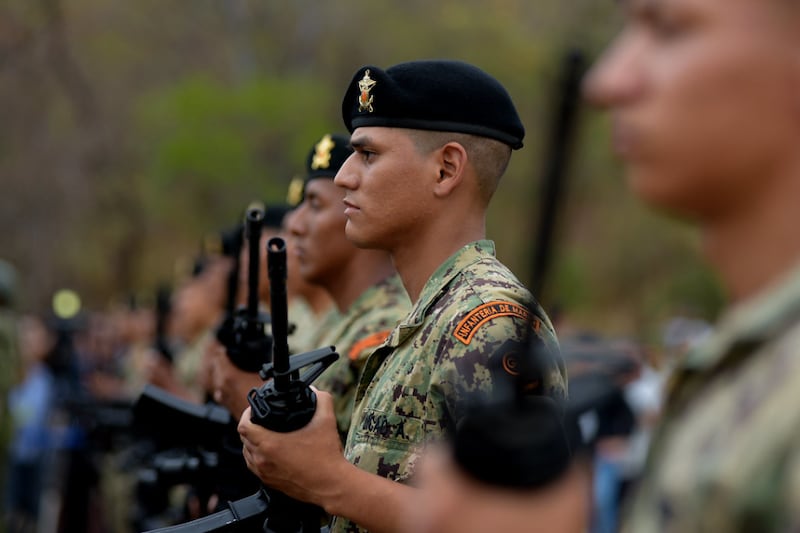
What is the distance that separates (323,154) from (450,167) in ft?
6.00

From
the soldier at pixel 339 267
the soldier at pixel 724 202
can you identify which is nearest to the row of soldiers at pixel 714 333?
the soldier at pixel 724 202

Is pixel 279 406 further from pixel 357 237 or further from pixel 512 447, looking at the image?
pixel 512 447

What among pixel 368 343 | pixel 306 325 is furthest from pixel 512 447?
pixel 306 325

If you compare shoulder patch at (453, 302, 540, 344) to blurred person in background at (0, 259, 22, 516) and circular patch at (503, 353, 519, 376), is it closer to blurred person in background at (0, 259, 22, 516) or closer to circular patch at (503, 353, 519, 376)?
circular patch at (503, 353, 519, 376)

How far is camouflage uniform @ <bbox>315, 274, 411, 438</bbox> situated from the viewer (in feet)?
13.2

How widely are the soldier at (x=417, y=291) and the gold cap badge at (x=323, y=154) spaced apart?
1356 mm

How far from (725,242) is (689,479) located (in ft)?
1.10

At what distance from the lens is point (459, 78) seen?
128 inches

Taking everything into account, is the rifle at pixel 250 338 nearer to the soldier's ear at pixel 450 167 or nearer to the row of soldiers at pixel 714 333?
the soldier's ear at pixel 450 167

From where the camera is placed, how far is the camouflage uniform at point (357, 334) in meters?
4.03

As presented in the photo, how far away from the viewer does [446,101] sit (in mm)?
3275

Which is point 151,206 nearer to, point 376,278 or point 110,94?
point 110,94

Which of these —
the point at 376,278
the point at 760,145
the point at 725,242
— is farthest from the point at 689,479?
the point at 376,278

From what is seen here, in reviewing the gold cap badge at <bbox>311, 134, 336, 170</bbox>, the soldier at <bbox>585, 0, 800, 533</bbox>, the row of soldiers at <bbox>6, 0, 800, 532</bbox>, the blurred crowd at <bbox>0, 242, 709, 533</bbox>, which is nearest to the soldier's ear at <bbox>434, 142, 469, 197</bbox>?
the row of soldiers at <bbox>6, 0, 800, 532</bbox>
